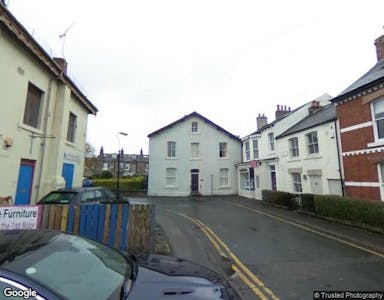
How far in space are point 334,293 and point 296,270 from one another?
118cm

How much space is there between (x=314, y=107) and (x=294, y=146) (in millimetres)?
5075

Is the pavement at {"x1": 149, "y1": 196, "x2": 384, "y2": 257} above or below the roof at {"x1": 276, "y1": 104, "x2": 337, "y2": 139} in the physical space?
below

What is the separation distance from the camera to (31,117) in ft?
31.7

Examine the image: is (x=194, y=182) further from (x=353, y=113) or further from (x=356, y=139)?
(x=353, y=113)

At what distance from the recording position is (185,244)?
7.77 m

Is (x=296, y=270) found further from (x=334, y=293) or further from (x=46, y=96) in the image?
(x=46, y=96)

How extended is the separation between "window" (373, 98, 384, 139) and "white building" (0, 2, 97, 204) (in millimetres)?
14955

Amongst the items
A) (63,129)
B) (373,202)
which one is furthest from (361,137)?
(63,129)

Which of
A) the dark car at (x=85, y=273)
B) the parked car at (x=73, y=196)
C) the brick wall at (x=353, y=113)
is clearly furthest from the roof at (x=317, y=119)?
the dark car at (x=85, y=273)

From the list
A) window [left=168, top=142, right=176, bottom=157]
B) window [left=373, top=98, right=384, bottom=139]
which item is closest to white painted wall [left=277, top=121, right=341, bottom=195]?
window [left=373, top=98, right=384, bottom=139]

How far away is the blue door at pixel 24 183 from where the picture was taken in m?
8.87

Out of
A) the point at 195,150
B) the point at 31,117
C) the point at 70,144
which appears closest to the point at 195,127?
the point at 195,150

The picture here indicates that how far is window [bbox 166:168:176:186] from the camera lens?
28.0m

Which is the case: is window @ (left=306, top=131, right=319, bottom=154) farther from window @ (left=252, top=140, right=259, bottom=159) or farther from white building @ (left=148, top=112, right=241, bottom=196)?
white building @ (left=148, top=112, right=241, bottom=196)
